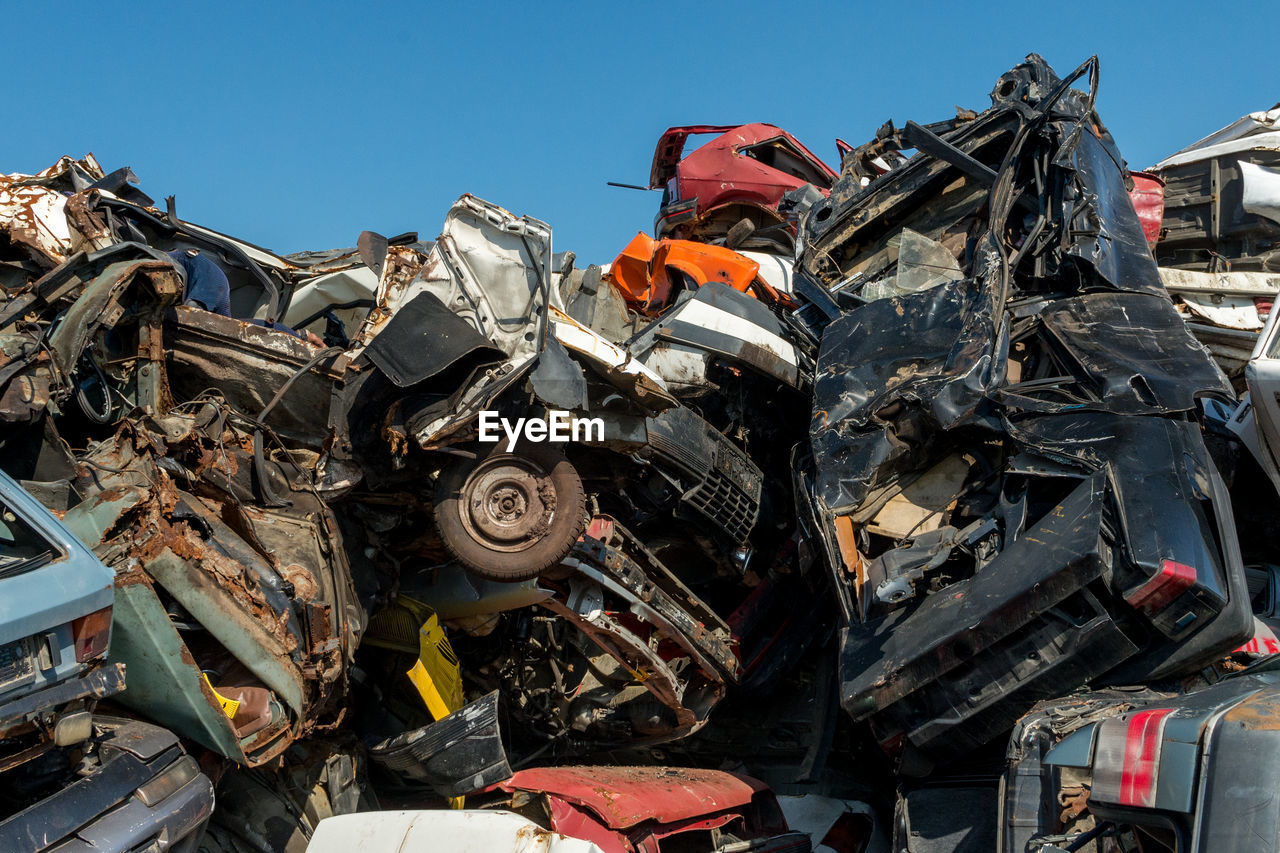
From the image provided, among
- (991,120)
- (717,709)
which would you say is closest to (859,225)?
(991,120)

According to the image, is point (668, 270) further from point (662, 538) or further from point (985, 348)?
point (985, 348)

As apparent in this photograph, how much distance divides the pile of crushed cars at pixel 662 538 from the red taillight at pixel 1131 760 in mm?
19

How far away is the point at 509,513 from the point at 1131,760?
3.13 metres

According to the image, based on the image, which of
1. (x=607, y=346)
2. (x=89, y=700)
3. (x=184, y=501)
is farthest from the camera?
(x=607, y=346)

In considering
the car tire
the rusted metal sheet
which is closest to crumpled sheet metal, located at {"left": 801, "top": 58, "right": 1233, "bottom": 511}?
the car tire

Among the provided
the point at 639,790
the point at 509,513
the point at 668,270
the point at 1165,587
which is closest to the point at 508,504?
the point at 509,513

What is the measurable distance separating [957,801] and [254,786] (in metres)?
3.28

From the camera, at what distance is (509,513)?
5.77 meters

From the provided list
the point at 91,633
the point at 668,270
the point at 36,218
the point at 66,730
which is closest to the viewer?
the point at 66,730

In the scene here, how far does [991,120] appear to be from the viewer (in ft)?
26.1

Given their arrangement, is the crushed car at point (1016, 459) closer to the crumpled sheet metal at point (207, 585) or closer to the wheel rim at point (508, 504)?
the wheel rim at point (508, 504)

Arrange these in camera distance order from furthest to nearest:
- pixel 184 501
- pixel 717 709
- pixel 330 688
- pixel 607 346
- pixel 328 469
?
pixel 717 709
pixel 607 346
pixel 328 469
pixel 330 688
pixel 184 501

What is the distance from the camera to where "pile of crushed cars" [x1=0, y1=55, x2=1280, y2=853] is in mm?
4227

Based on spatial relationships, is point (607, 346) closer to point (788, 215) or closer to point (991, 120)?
point (991, 120)
